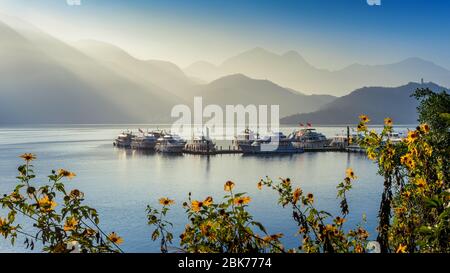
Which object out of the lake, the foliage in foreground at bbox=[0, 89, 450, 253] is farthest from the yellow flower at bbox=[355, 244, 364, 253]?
the lake

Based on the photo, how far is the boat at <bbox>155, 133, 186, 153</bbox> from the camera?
80250 mm

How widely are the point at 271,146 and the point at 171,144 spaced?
2089 cm

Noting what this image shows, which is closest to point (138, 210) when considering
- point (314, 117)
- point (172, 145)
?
point (172, 145)

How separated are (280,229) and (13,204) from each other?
2416 cm

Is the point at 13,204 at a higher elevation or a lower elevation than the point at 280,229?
higher

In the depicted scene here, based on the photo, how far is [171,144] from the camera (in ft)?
264

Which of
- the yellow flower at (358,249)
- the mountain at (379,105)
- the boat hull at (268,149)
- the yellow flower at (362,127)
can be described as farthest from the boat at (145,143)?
the yellow flower at (362,127)

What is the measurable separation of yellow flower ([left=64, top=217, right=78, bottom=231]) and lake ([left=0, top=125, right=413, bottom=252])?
2069 cm

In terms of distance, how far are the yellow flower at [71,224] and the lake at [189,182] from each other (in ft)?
67.9

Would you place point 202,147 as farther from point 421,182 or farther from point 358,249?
point 421,182

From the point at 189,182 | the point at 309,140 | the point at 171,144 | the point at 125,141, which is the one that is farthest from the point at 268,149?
the point at 125,141

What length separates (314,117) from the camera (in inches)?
7318
